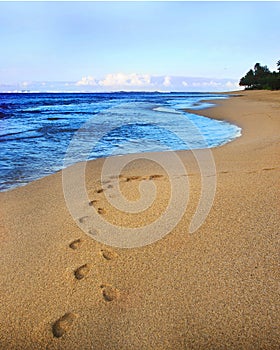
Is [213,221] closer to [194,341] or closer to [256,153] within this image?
[194,341]

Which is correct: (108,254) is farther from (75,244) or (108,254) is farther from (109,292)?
(109,292)

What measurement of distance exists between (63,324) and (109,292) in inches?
14.0

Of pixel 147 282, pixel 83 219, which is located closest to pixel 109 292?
pixel 147 282

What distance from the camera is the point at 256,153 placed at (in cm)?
575

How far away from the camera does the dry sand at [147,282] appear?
1753 mm

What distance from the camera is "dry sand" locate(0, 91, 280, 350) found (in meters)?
1.75

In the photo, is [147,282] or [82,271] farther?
[82,271]

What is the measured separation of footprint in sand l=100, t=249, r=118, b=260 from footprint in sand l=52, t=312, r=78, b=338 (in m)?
0.61

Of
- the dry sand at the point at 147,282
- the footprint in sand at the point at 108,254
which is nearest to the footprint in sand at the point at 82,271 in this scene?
the dry sand at the point at 147,282

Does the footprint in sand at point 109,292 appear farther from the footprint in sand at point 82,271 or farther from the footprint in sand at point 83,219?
the footprint in sand at point 83,219

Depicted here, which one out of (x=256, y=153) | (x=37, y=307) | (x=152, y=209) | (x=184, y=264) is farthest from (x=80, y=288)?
(x=256, y=153)

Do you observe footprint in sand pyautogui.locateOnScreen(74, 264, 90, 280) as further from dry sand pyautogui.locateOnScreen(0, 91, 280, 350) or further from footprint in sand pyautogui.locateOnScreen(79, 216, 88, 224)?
footprint in sand pyautogui.locateOnScreen(79, 216, 88, 224)

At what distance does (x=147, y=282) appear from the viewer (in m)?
2.14

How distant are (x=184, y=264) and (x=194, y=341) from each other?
0.65 metres
